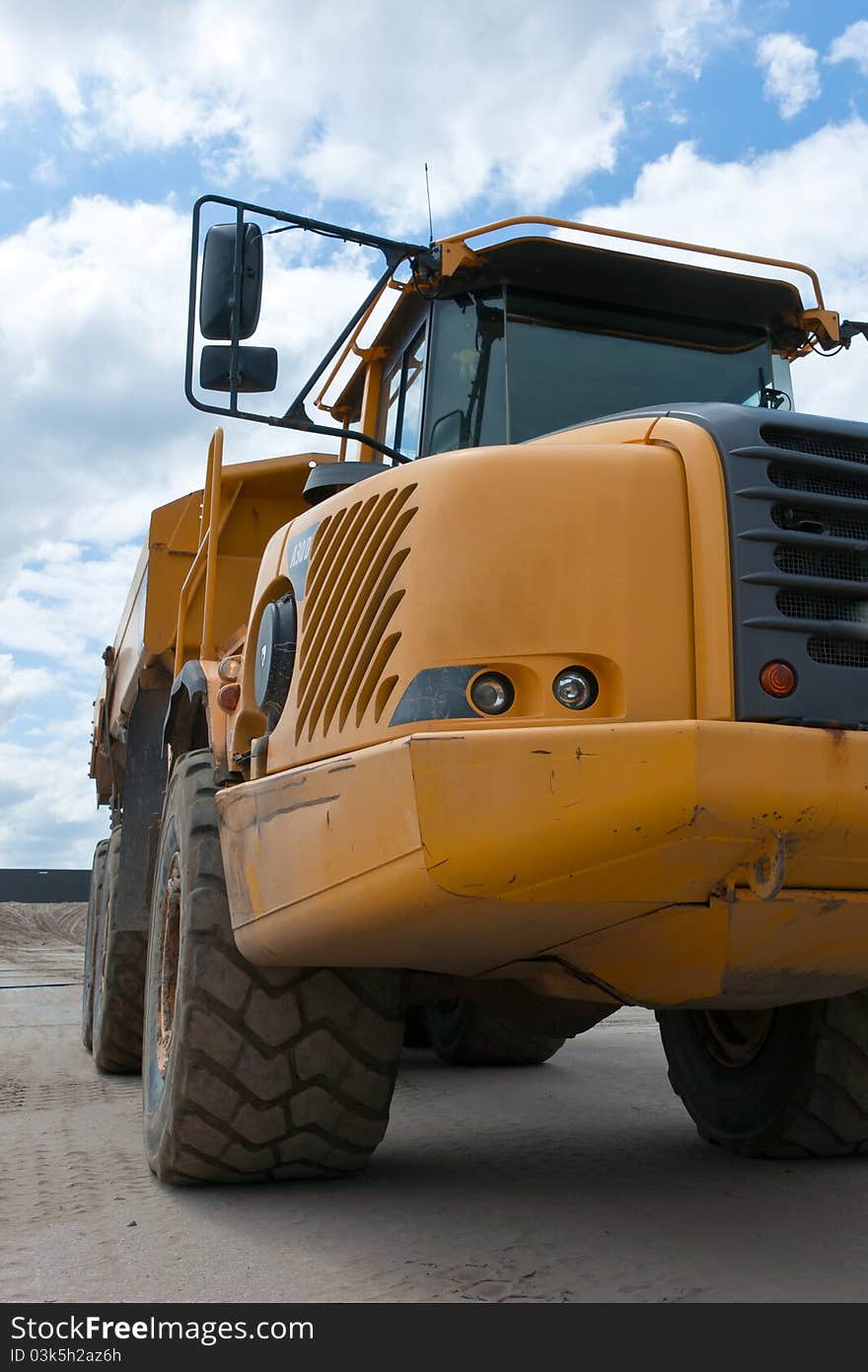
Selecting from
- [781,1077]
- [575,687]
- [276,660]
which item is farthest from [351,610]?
[781,1077]

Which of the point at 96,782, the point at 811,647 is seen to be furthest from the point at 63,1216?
the point at 96,782

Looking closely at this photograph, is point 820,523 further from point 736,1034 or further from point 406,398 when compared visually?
point 736,1034

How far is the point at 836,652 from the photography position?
2682 mm

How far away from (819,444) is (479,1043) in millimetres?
4999

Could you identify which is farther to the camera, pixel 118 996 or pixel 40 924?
pixel 40 924

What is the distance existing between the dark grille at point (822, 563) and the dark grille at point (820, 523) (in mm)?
41

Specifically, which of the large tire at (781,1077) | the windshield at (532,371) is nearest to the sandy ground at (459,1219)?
the large tire at (781,1077)

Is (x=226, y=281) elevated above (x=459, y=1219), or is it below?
above

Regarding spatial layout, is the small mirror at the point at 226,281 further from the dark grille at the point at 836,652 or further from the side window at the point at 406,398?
the dark grille at the point at 836,652

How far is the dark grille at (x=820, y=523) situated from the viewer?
8.93ft

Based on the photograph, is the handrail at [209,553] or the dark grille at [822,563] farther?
the handrail at [209,553]

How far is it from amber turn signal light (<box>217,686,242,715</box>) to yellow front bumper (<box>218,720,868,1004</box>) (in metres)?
0.90
